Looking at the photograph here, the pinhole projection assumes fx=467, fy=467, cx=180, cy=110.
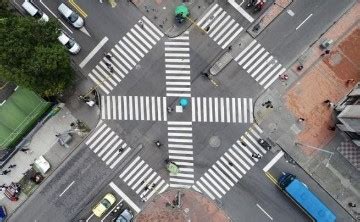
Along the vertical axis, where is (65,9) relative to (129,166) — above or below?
above

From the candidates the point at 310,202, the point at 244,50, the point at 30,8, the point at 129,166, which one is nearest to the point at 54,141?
the point at 129,166

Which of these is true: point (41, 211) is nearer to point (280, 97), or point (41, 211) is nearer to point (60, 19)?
point (60, 19)

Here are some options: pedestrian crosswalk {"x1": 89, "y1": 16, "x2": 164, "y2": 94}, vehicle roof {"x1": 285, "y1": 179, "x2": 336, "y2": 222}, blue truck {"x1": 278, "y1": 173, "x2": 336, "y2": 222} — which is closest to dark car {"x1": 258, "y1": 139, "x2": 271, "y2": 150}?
blue truck {"x1": 278, "y1": 173, "x2": 336, "y2": 222}

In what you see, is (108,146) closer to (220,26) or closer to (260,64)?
(220,26)

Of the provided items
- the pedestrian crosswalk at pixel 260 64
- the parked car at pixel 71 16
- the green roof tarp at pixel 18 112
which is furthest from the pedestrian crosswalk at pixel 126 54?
the pedestrian crosswalk at pixel 260 64

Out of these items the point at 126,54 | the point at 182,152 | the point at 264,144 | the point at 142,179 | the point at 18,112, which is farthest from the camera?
the point at 126,54

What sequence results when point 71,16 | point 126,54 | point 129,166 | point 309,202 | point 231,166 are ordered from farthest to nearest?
1. point 126,54
2. point 71,16
3. point 129,166
4. point 231,166
5. point 309,202

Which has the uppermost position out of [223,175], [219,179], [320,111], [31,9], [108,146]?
[320,111]
